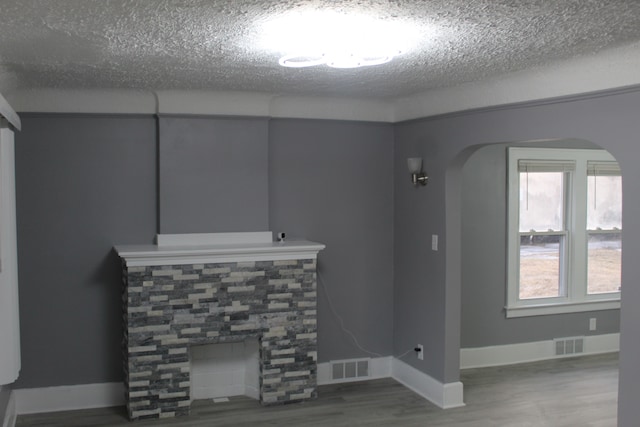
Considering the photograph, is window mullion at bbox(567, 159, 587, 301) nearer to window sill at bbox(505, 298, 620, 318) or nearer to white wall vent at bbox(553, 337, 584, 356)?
window sill at bbox(505, 298, 620, 318)

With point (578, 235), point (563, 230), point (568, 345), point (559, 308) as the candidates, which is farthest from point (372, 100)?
point (568, 345)

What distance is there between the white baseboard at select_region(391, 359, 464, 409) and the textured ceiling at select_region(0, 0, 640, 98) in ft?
7.36

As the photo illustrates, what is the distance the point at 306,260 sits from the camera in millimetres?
5051

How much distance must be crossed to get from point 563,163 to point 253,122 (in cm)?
299

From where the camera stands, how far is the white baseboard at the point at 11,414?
433cm

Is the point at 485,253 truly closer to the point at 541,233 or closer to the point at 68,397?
the point at 541,233

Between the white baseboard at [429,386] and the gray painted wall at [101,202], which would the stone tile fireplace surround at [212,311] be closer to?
the gray painted wall at [101,202]

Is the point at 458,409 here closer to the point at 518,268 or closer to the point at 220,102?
the point at 518,268

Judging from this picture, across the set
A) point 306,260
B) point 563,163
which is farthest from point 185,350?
point 563,163

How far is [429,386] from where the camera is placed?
17.1ft

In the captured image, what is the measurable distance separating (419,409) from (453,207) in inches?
59.8

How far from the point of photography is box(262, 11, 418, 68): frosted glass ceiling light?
2.77m

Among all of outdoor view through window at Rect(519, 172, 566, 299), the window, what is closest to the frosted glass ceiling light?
the window

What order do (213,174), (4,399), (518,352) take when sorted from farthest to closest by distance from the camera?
(518,352)
(213,174)
(4,399)
